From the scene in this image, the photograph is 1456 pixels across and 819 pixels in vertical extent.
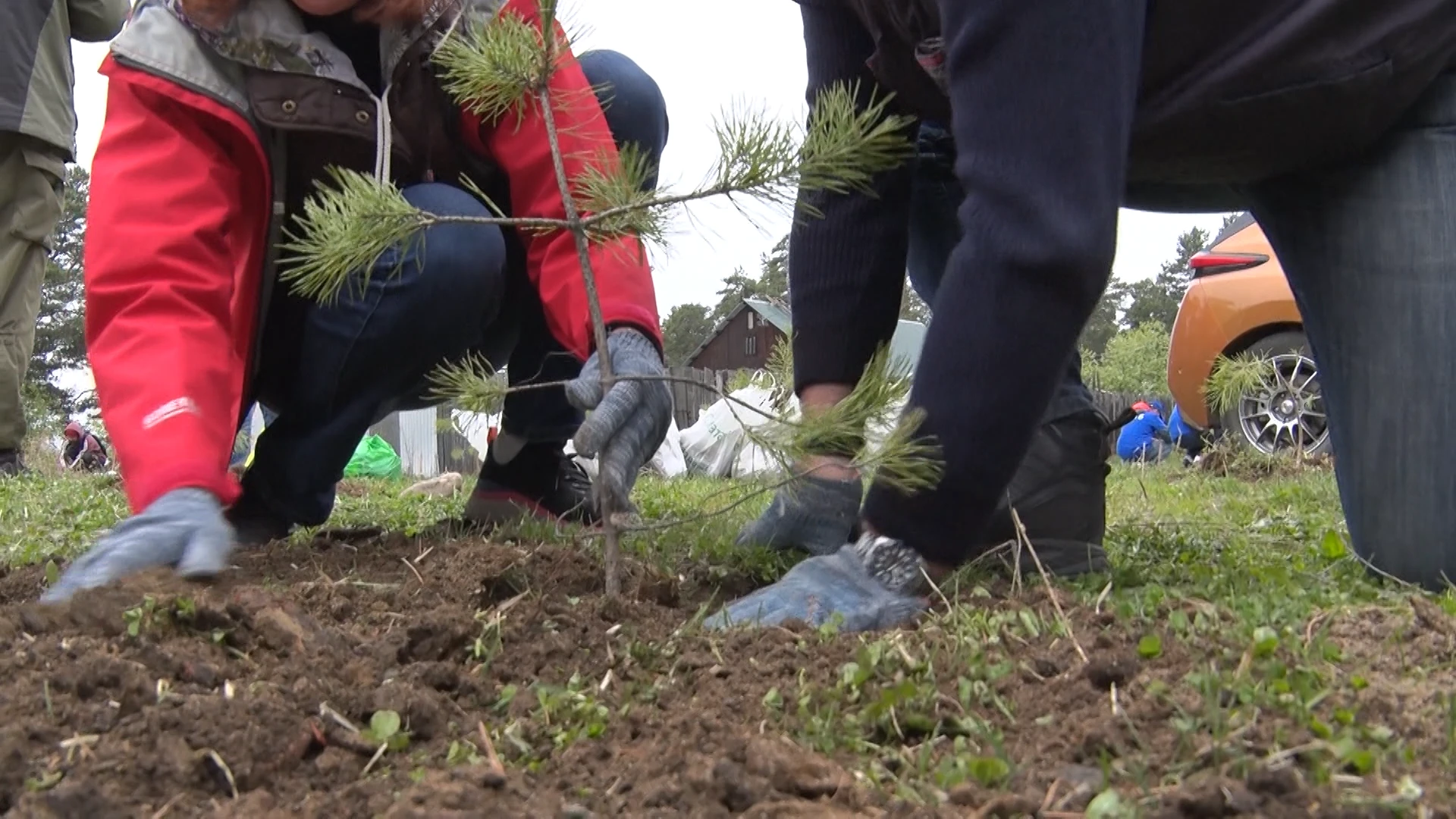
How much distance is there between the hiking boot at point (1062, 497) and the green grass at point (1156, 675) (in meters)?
0.08

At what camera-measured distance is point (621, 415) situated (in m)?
1.48

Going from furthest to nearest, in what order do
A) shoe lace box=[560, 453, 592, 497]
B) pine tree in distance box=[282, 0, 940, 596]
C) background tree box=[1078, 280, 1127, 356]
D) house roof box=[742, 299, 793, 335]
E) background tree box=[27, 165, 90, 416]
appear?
background tree box=[1078, 280, 1127, 356], background tree box=[27, 165, 90, 416], shoe lace box=[560, 453, 592, 497], house roof box=[742, 299, 793, 335], pine tree in distance box=[282, 0, 940, 596]

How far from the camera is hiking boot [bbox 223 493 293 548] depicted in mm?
2160

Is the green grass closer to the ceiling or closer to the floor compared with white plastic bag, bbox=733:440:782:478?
closer to the floor

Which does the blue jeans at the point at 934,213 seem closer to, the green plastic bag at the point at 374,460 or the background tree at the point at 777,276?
the background tree at the point at 777,276

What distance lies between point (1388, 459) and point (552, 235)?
134 cm

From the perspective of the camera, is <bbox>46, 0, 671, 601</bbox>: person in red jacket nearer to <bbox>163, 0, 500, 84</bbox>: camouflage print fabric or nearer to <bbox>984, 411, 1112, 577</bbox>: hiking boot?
<bbox>163, 0, 500, 84</bbox>: camouflage print fabric

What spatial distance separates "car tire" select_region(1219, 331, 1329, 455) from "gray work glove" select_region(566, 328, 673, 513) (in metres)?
4.16

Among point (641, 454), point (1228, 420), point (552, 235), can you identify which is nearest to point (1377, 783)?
point (641, 454)

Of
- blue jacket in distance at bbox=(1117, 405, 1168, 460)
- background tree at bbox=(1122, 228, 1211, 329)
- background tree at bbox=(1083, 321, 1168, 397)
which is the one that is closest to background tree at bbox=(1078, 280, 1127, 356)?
background tree at bbox=(1122, 228, 1211, 329)

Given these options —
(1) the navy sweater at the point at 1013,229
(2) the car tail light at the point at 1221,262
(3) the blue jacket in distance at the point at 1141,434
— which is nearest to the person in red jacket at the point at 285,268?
(1) the navy sweater at the point at 1013,229

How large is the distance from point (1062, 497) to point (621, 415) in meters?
0.70

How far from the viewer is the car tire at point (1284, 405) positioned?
5.21 meters

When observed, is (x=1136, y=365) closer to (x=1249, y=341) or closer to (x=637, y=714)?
(x=1249, y=341)
